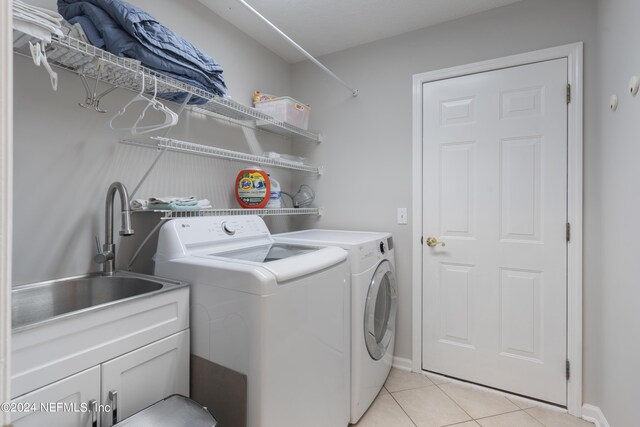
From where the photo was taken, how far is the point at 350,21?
2.24m

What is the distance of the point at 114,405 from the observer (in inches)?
41.0

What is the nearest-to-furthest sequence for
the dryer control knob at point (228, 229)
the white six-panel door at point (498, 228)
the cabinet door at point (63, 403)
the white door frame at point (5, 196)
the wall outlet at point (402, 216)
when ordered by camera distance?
the white door frame at point (5, 196) → the cabinet door at point (63, 403) → the dryer control knob at point (228, 229) → the white six-panel door at point (498, 228) → the wall outlet at point (402, 216)

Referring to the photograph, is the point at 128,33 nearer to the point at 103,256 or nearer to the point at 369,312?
the point at 103,256

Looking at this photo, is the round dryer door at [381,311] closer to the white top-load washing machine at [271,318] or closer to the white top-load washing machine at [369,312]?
the white top-load washing machine at [369,312]

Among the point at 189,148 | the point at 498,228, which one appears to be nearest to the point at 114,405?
the point at 189,148

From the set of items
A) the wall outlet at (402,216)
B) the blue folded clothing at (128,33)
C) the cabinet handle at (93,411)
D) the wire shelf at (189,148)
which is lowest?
the cabinet handle at (93,411)

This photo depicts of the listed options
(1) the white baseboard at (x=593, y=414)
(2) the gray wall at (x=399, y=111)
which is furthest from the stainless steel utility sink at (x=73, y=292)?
(1) the white baseboard at (x=593, y=414)

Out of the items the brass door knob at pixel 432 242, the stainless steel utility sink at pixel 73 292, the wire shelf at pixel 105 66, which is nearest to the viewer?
the wire shelf at pixel 105 66

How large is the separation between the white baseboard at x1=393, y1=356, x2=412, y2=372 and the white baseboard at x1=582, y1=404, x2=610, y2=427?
40.4 inches

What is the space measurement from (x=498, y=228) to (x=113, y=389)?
221 cm


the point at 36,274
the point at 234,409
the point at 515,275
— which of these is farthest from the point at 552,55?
the point at 36,274

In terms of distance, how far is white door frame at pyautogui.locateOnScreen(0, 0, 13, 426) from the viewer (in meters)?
0.37

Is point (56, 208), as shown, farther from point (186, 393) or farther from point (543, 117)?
point (543, 117)

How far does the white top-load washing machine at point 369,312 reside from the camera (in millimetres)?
1747
